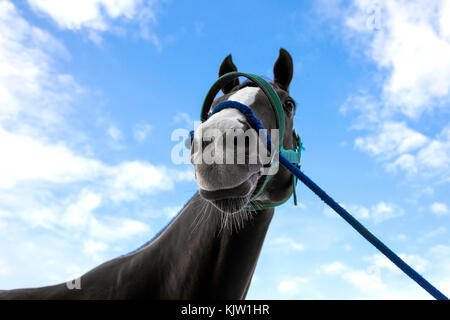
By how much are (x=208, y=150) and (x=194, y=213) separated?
925 mm

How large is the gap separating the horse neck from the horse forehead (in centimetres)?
90

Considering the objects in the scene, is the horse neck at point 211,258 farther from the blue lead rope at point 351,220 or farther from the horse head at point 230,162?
the blue lead rope at point 351,220

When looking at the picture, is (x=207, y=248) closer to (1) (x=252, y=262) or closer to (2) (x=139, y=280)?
(1) (x=252, y=262)

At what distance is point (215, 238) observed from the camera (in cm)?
255

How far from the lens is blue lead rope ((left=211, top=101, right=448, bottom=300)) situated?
1.95m

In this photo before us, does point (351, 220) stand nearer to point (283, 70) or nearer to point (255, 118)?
point (255, 118)

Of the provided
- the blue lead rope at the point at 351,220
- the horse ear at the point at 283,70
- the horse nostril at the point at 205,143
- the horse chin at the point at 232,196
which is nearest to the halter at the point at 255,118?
the blue lead rope at the point at 351,220

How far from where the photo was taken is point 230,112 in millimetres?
2318

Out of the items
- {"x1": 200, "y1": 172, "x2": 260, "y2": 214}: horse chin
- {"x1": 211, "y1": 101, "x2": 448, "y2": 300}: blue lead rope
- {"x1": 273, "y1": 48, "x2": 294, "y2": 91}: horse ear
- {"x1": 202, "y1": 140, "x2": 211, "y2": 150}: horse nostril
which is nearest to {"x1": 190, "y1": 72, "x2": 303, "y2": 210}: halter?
{"x1": 211, "y1": 101, "x2": 448, "y2": 300}: blue lead rope

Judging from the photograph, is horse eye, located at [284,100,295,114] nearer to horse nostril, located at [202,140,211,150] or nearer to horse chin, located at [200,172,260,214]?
horse chin, located at [200,172,260,214]

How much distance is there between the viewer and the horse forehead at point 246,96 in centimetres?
254

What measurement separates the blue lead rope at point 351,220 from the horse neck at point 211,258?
0.49 metres
